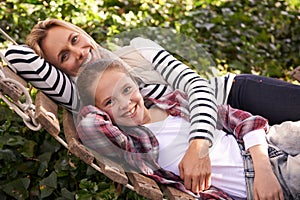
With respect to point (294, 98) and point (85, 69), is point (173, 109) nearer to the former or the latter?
point (85, 69)

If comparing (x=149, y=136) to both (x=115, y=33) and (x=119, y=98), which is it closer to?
(x=119, y=98)

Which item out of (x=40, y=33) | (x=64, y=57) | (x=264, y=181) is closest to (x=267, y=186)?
(x=264, y=181)

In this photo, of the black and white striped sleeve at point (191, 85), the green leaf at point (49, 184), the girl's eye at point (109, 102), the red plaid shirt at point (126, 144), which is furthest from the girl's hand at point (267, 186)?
the green leaf at point (49, 184)

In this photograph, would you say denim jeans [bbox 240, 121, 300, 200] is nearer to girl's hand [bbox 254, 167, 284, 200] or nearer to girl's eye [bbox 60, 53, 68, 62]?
girl's hand [bbox 254, 167, 284, 200]

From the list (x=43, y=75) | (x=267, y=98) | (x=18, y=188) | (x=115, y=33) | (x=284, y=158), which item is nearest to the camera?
(x=284, y=158)

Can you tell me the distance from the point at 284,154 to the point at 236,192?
245 millimetres

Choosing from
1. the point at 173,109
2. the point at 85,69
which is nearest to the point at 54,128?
the point at 85,69

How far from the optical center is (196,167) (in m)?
2.53

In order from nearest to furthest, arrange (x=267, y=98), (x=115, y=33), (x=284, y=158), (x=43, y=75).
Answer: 1. (x=284, y=158)
2. (x=43, y=75)
3. (x=267, y=98)
4. (x=115, y=33)

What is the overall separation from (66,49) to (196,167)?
0.73 metres

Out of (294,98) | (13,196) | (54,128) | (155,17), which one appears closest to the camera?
(54,128)

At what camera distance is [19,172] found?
136 inches

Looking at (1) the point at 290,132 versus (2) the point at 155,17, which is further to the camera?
(2) the point at 155,17

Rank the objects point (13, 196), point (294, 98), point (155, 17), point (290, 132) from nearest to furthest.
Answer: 1. point (290, 132)
2. point (294, 98)
3. point (13, 196)
4. point (155, 17)
